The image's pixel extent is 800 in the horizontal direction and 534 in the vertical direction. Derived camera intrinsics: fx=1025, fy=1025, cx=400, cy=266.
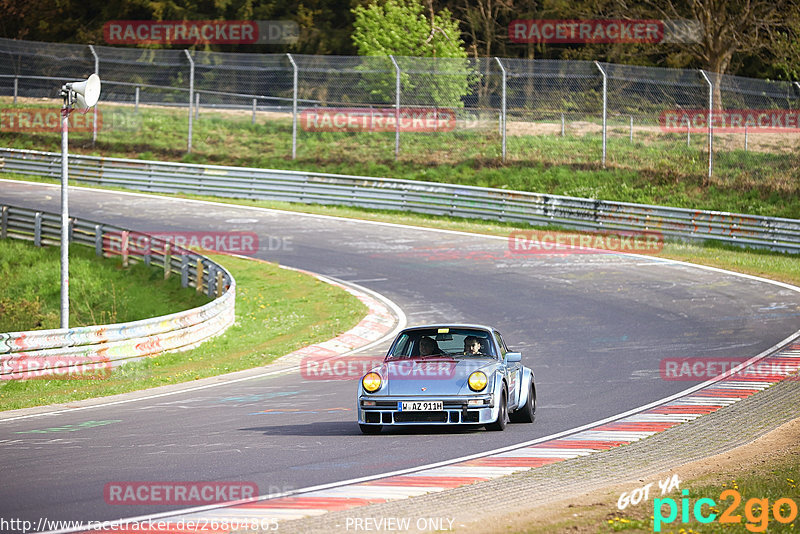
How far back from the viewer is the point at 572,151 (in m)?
36.7

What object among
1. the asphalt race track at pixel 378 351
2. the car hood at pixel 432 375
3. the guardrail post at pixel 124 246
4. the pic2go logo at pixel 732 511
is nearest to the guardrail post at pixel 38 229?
the asphalt race track at pixel 378 351

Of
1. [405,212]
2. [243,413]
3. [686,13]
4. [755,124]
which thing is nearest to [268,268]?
[405,212]

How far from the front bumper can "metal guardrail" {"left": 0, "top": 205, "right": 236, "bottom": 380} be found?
6865 millimetres

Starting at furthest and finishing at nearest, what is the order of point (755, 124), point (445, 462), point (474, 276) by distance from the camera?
point (755, 124), point (474, 276), point (445, 462)

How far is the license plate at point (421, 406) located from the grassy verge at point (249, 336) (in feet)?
18.8

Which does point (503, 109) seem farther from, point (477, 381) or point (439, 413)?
point (439, 413)

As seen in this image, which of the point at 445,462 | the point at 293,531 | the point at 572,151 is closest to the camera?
the point at 293,531

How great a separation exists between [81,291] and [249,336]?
954 cm

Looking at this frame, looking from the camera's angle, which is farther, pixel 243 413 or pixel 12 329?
pixel 12 329

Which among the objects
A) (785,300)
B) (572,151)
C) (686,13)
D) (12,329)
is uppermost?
(686,13)

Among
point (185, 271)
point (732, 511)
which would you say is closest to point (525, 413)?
point (732, 511)

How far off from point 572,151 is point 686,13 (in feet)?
51.5

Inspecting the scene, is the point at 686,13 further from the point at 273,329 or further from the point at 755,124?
the point at 273,329

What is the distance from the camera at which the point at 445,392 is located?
1060 centimetres
